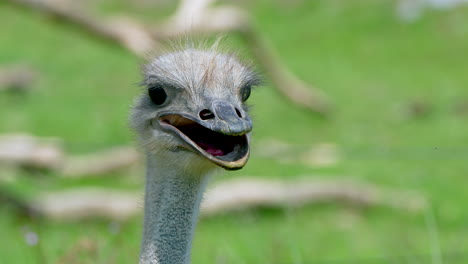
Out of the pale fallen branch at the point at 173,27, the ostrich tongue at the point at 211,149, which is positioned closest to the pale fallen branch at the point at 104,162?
the pale fallen branch at the point at 173,27

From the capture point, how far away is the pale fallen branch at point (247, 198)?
5633mm

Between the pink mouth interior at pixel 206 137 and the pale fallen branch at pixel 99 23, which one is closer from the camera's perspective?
the pink mouth interior at pixel 206 137

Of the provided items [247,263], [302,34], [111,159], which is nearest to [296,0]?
[302,34]

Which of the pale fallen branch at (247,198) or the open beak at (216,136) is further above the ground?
the pale fallen branch at (247,198)

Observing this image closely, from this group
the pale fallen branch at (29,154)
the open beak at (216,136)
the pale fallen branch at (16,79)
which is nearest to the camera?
the open beak at (216,136)

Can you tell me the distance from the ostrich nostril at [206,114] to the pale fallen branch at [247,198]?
10.5 ft

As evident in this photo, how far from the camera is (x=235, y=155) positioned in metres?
1.84

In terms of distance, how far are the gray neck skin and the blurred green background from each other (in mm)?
362

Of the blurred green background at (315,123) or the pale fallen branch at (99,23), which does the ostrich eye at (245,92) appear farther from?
the pale fallen branch at (99,23)

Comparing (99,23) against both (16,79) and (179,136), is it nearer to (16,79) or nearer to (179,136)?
(16,79)

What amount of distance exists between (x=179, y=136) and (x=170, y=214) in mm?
206

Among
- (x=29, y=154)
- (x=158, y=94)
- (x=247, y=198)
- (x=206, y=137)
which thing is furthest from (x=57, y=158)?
(x=206, y=137)

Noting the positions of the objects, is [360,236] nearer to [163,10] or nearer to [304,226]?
[304,226]

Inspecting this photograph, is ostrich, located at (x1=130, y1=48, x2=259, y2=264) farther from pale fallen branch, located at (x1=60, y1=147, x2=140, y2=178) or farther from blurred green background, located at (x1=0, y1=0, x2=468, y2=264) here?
pale fallen branch, located at (x1=60, y1=147, x2=140, y2=178)
